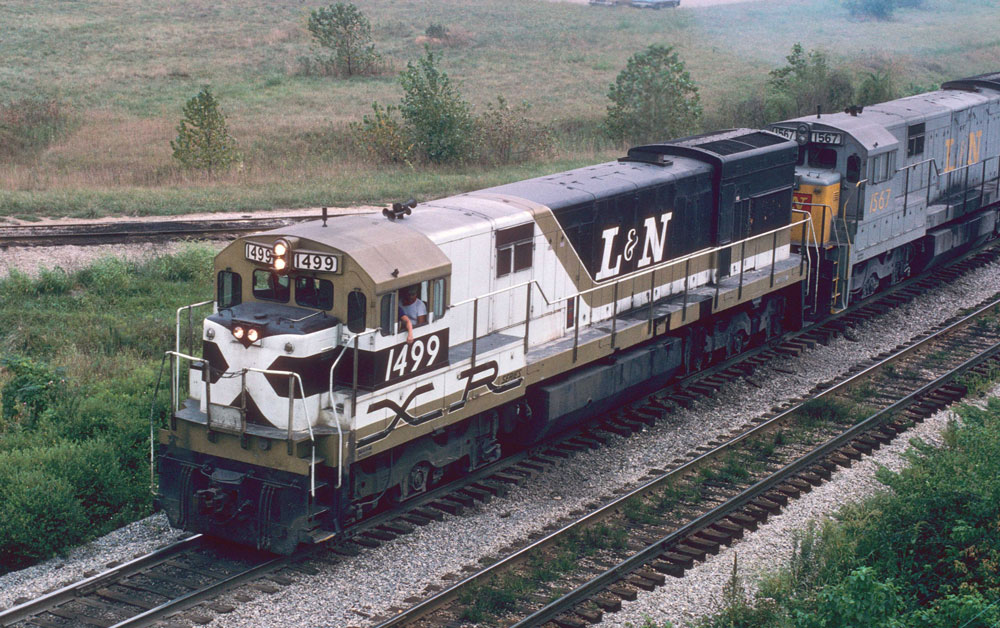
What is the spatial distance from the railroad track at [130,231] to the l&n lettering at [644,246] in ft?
34.8

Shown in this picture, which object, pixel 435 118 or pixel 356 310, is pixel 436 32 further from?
pixel 356 310

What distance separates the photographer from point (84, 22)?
61375 millimetres

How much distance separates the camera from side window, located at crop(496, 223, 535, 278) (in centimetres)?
1152

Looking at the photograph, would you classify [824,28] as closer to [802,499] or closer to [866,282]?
[866,282]

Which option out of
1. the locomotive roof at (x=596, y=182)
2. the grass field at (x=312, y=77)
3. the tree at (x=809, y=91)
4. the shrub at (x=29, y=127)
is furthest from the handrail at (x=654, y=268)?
the shrub at (x=29, y=127)

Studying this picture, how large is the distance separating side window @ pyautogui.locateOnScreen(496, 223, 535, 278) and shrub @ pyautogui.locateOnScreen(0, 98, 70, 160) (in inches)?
1001

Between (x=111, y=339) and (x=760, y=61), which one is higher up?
(x=760, y=61)

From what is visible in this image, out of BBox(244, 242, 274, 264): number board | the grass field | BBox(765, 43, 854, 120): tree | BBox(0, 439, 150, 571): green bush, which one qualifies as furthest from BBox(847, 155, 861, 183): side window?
BBox(765, 43, 854, 120): tree

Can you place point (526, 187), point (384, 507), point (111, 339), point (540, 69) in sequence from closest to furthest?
point (384, 507) → point (526, 187) → point (111, 339) → point (540, 69)

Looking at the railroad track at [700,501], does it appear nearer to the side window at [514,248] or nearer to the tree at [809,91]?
the side window at [514,248]

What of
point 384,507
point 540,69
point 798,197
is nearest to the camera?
point 384,507

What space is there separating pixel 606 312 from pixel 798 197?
18.8 feet

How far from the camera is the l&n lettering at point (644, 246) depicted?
13.1 meters

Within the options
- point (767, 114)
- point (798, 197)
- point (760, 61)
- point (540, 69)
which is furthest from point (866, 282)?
point (760, 61)
